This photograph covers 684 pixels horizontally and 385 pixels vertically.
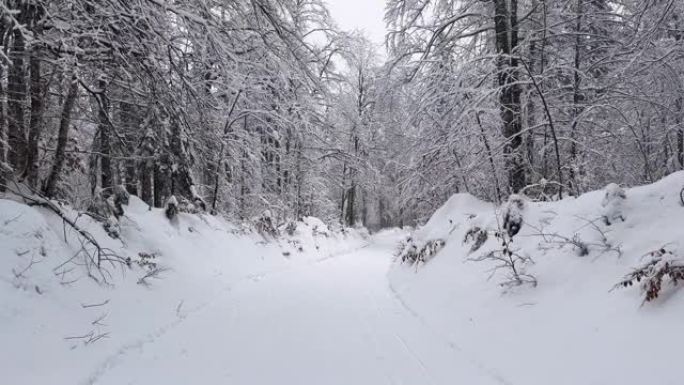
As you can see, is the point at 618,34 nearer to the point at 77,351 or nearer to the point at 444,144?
the point at 444,144

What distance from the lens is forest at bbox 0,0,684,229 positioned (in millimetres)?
5469

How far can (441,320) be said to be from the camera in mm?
6414

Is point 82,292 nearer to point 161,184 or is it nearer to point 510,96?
point 510,96

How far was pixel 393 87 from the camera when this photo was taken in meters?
10.5

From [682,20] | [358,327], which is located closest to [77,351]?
[358,327]

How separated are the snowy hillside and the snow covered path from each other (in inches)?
15.7

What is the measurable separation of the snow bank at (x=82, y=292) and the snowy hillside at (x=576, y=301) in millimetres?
3812

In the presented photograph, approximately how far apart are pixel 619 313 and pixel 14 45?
696 centimetres

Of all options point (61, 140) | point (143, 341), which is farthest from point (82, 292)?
point (61, 140)

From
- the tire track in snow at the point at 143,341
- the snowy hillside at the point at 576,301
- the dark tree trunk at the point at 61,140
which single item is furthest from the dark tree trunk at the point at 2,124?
the snowy hillside at the point at 576,301

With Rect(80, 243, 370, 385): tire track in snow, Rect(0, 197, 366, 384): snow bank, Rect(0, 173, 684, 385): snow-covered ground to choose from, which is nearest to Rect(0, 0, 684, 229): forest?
Rect(0, 197, 366, 384): snow bank

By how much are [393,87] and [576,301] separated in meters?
6.90

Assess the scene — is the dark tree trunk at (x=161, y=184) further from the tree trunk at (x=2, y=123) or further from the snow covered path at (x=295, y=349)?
the snow covered path at (x=295, y=349)

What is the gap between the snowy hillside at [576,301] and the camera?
3.59 meters
